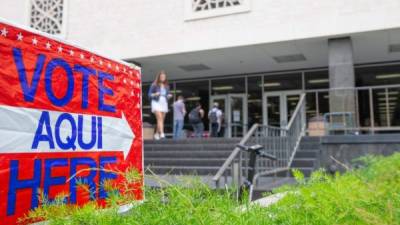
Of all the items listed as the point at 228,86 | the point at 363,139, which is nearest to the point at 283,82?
the point at 228,86

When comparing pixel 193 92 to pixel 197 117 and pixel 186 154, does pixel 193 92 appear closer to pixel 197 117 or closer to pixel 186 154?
pixel 197 117

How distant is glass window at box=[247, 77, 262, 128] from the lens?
57.8ft

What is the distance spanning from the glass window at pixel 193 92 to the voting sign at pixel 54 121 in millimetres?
15421

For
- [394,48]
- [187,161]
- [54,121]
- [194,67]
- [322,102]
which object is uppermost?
[394,48]

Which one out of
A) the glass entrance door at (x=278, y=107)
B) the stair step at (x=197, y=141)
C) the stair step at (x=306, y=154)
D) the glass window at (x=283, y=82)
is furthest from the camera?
the glass entrance door at (x=278, y=107)

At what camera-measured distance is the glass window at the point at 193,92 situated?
1850 centimetres

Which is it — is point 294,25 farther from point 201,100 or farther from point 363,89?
point 201,100

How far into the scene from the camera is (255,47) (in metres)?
13.5

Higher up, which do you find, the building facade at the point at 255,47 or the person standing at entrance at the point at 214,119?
the building facade at the point at 255,47

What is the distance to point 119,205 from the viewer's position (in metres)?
1.62

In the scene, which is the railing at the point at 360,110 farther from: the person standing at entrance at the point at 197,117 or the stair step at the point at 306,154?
the person standing at entrance at the point at 197,117

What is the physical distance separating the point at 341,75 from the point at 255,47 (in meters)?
2.80

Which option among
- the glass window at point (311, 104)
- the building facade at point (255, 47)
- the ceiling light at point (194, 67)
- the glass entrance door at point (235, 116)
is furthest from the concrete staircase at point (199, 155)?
the glass entrance door at point (235, 116)

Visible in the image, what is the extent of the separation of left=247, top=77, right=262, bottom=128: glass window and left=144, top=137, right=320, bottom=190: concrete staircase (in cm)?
604
